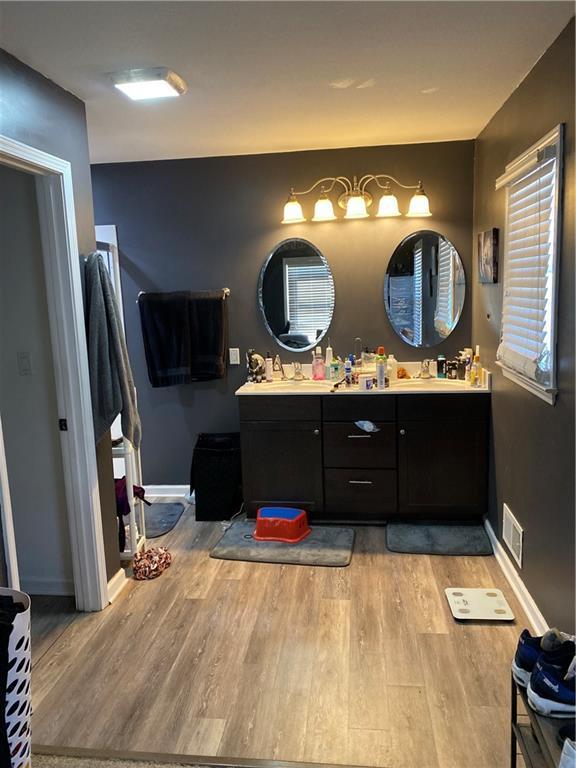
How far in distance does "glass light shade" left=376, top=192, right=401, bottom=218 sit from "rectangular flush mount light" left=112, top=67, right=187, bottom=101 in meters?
1.62

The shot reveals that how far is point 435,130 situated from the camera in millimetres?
3520

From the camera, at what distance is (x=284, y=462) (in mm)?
3771

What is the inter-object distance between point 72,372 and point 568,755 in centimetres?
→ 229

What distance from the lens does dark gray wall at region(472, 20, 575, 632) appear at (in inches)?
83.4

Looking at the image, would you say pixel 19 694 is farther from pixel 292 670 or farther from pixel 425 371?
pixel 425 371

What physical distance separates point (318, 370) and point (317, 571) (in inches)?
54.8

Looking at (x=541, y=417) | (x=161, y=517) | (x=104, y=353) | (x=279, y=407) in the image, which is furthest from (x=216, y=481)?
(x=541, y=417)

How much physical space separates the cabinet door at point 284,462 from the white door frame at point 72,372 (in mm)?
1170

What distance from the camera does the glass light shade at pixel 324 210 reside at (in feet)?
12.7

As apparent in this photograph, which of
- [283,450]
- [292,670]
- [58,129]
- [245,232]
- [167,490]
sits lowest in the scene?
[292,670]

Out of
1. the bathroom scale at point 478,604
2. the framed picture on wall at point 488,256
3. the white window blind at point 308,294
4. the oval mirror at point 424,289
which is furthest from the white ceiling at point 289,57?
the bathroom scale at point 478,604

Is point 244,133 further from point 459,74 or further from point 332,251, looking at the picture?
point 459,74

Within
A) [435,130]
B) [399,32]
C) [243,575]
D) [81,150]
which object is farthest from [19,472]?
[435,130]

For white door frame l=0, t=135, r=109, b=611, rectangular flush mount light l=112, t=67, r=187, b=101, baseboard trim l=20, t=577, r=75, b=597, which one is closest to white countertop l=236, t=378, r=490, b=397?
white door frame l=0, t=135, r=109, b=611
